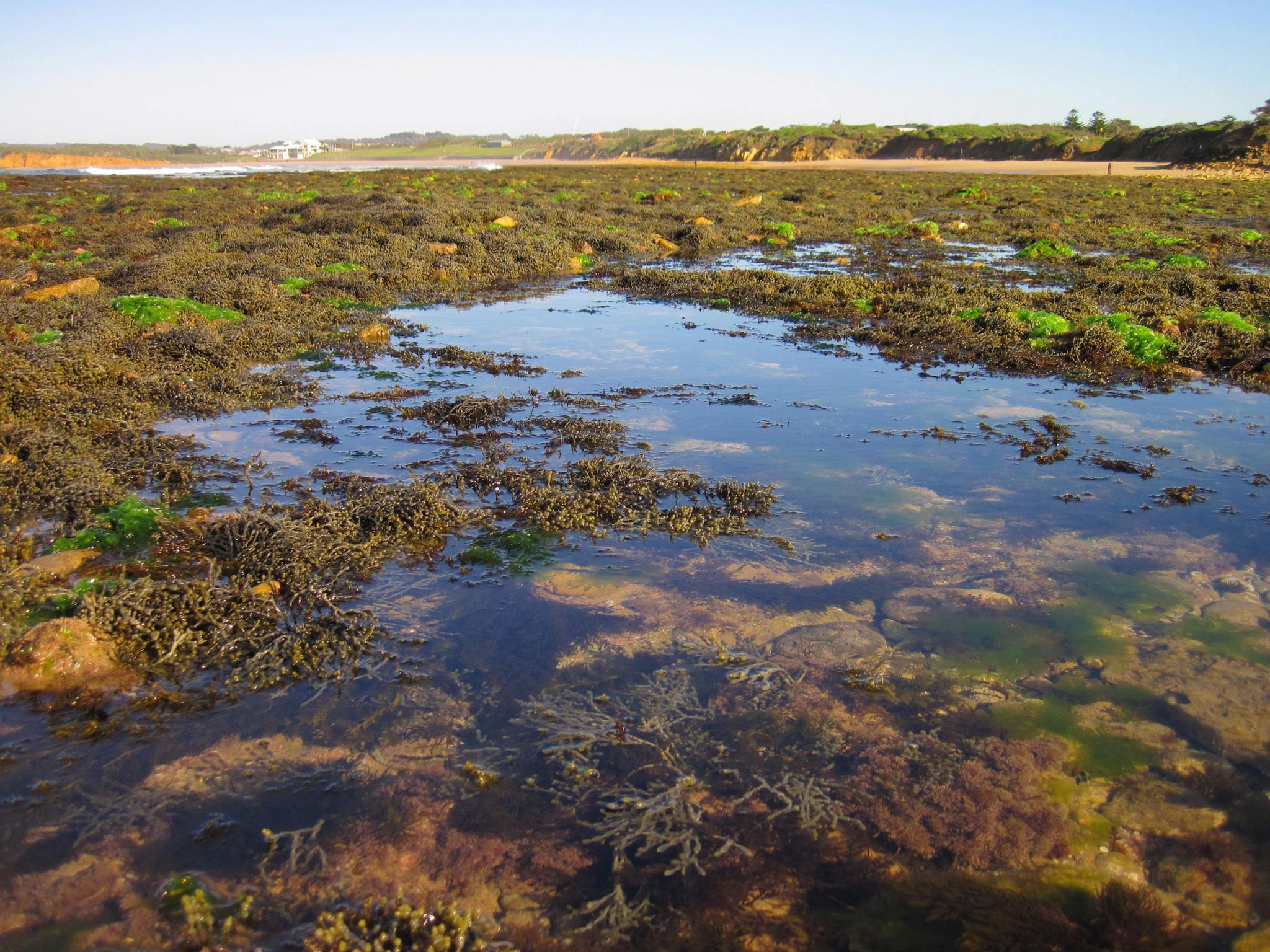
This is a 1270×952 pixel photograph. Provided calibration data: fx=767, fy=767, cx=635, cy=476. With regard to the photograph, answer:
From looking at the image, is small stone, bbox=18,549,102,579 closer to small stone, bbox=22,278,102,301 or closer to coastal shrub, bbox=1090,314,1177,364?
small stone, bbox=22,278,102,301

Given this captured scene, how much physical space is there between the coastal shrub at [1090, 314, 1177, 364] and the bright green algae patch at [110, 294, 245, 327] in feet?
39.7

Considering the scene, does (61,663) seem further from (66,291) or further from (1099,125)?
Answer: (1099,125)

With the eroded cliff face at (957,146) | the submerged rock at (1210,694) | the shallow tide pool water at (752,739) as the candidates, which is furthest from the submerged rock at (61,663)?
the eroded cliff face at (957,146)

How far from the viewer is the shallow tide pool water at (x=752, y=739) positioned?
2.66 meters

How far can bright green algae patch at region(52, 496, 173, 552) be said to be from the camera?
4.79m

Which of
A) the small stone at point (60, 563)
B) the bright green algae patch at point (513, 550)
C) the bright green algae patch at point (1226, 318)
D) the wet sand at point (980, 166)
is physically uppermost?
the wet sand at point (980, 166)

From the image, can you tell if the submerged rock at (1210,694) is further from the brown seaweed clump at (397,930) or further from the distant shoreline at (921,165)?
the distant shoreline at (921,165)

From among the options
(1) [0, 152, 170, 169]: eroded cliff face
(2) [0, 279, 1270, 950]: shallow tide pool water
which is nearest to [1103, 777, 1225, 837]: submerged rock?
(2) [0, 279, 1270, 950]: shallow tide pool water

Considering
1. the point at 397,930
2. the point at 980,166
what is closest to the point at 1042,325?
the point at 397,930

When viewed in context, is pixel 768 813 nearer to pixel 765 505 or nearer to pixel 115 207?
pixel 765 505

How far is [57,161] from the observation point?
76.2 metres

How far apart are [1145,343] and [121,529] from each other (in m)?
11.1

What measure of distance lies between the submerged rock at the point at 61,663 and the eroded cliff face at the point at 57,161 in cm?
8487

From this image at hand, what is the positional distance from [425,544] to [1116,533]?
465cm
